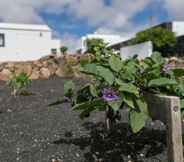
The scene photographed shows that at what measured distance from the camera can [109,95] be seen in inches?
101

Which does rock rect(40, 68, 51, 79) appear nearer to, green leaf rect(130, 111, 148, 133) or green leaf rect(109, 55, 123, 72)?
green leaf rect(109, 55, 123, 72)

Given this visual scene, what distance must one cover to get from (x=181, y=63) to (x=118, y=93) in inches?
431

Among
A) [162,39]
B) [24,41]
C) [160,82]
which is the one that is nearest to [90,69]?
[160,82]

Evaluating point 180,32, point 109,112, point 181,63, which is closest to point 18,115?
point 109,112

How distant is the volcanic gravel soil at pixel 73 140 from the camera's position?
3449 mm

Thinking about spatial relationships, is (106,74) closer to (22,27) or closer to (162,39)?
(22,27)

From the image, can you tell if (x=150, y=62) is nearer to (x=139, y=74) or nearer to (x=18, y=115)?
(x=139, y=74)

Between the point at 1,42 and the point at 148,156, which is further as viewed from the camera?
the point at 1,42

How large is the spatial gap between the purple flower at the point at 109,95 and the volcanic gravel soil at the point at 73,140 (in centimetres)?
94

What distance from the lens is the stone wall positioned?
40.7 feet

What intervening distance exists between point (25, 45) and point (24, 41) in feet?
2.15

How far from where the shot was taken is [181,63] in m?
13.1

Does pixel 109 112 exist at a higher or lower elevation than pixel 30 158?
higher

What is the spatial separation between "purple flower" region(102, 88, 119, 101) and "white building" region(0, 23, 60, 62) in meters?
27.1
